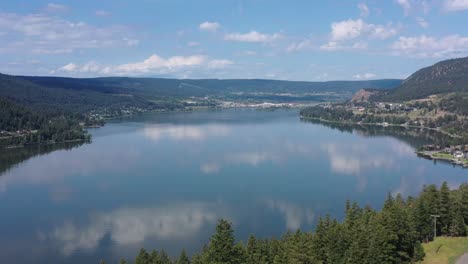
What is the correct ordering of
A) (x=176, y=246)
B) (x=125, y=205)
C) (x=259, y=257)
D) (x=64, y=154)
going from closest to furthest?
1. (x=259, y=257)
2. (x=176, y=246)
3. (x=125, y=205)
4. (x=64, y=154)

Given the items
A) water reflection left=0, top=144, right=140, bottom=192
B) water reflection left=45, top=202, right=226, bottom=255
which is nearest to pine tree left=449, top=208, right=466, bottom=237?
water reflection left=45, top=202, right=226, bottom=255

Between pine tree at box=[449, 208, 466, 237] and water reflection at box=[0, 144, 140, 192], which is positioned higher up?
pine tree at box=[449, 208, 466, 237]

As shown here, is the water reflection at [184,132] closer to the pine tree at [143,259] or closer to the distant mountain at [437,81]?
the pine tree at [143,259]

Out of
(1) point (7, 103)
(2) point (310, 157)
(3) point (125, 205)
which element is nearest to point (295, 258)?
(3) point (125, 205)

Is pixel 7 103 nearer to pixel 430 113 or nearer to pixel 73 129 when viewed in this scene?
pixel 73 129

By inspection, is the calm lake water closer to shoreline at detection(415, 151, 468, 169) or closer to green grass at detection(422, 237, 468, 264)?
shoreline at detection(415, 151, 468, 169)

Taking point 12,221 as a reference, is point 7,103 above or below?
above

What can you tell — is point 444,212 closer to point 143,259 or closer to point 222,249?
point 222,249
